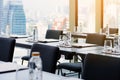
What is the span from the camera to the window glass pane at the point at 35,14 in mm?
6164

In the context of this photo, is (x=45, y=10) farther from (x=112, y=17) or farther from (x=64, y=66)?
(x=64, y=66)

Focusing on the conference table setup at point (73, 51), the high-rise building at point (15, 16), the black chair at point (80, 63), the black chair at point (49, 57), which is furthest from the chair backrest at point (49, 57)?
the high-rise building at point (15, 16)

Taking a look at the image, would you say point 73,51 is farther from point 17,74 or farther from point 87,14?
point 87,14

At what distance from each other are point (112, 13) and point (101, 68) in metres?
4.63

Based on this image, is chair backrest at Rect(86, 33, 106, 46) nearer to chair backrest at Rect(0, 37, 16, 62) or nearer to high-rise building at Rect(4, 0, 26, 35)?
chair backrest at Rect(0, 37, 16, 62)

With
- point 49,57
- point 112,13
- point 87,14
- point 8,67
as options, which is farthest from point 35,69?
point 87,14

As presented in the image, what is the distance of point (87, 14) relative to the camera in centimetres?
687

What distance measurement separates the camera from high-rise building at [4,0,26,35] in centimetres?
614

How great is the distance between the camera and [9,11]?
618cm

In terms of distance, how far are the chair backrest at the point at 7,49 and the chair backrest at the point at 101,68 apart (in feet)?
3.78

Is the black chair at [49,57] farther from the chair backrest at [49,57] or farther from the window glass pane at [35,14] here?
the window glass pane at [35,14]

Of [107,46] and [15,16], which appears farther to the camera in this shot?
[15,16]

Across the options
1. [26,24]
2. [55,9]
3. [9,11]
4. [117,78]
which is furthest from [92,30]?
[117,78]

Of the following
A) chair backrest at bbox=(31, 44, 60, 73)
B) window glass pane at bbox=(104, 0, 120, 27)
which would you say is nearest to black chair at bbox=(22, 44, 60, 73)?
chair backrest at bbox=(31, 44, 60, 73)
